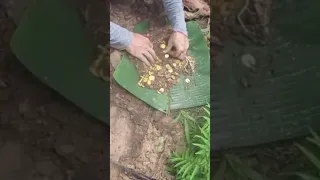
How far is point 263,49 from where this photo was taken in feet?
2.95

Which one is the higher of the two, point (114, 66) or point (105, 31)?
point (105, 31)

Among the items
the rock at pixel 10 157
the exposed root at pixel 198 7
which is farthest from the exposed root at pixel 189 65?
the rock at pixel 10 157

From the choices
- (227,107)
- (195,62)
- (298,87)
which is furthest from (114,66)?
(298,87)

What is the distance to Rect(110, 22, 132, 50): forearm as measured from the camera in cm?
106

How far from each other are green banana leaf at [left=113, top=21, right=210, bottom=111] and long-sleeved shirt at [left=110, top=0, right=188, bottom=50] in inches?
1.0

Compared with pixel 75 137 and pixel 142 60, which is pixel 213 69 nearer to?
pixel 142 60

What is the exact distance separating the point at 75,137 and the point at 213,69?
0.32 m

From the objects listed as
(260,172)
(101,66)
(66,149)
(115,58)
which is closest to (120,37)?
(115,58)

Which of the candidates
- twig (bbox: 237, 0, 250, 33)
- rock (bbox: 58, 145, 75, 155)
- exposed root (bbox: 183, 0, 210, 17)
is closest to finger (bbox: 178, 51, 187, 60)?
exposed root (bbox: 183, 0, 210, 17)

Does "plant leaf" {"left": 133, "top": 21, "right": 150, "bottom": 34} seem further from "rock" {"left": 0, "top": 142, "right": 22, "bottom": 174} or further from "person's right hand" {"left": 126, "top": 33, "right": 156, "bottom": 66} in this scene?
"rock" {"left": 0, "top": 142, "right": 22, "bottom": 174}

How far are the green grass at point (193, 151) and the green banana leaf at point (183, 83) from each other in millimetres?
31

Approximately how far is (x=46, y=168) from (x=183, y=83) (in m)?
0.39

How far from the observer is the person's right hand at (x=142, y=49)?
1.09 meters

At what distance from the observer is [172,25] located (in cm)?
111
